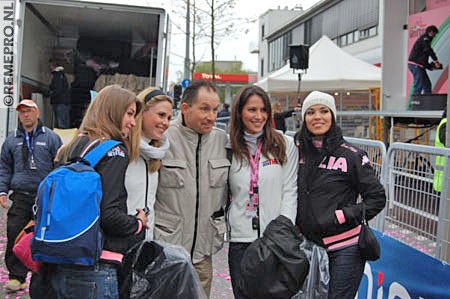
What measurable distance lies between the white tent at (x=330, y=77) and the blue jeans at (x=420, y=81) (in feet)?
19.7

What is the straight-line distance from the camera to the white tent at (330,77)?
1557 centimetres

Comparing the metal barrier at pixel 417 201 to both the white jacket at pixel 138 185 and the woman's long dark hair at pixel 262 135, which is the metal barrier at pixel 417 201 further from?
the white jacket at pixel 138 185

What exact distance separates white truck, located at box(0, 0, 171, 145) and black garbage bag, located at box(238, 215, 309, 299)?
17.7ft

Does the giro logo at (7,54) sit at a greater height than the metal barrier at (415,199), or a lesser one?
greater

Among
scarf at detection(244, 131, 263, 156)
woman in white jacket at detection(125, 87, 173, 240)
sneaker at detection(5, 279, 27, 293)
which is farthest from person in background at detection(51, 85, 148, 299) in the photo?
sneaker at detection(5, 279, 27, 293)

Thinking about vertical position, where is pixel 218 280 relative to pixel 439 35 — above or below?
below

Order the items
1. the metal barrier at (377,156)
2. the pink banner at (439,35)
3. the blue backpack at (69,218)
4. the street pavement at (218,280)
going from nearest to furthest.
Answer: the blue backpack at (69,218) < the metal barrier at (377,156) < the street pavement at (218,280) < the pink banner at (439,35)

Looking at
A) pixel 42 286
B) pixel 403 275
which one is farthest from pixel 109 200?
pixel 403 275

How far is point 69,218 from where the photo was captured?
232 cm

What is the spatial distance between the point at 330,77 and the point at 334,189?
43.0 ft

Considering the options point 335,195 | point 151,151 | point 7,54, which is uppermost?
point 7,54

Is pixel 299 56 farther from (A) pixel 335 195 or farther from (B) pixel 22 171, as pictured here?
(A) pixel 335 195

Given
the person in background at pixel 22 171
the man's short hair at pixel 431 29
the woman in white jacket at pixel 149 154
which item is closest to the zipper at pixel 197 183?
the woman in white jacket at pixel 149 154

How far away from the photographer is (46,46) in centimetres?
1004
